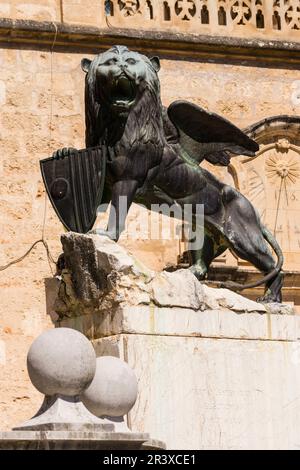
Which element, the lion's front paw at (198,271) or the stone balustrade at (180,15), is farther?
the stone balustrade at (180,15)

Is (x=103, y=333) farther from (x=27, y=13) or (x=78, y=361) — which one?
(x=27, y=13)

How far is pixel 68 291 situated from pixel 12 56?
593 centimetres

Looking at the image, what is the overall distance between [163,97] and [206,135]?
16.6 feet

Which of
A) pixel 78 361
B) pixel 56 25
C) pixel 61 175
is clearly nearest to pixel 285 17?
pixel 56 25

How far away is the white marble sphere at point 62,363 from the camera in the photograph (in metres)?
8.47

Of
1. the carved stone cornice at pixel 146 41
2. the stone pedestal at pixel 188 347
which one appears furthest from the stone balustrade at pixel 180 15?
the stone pedestal at pixel 188 347

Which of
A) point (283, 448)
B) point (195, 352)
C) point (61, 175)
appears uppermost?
point (61, 175)

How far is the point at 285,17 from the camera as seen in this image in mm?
17234

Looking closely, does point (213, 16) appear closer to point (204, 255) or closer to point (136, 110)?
point (204, 255)

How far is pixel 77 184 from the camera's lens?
1090 centimetres

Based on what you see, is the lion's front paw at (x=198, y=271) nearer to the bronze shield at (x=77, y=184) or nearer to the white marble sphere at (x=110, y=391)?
the bronze shield at (x=77, y=184)

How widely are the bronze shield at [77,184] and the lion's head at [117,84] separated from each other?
212mm

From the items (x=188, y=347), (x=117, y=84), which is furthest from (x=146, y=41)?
(x=188, y=347)

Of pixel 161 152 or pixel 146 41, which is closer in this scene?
pixel 161 152
